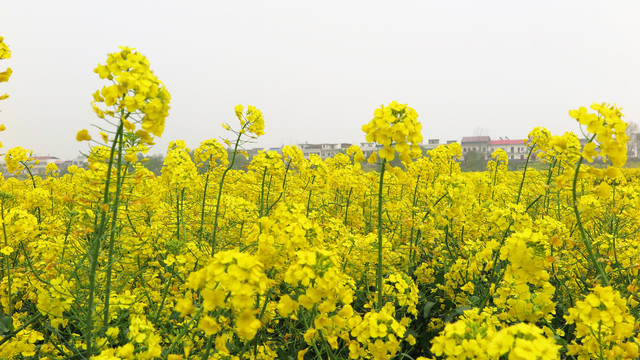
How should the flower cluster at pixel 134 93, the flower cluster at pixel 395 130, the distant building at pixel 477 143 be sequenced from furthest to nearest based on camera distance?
the distant building at pixel 477 143 → the flower cluster at pixel 395 130 → the flower cluster at pixel 134 93

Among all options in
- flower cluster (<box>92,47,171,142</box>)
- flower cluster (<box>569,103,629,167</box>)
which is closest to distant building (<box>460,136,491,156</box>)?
flower cluster (<box>569,103,629,167</box>)

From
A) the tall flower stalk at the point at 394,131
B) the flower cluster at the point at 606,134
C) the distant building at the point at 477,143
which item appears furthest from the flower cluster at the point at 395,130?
the distant building at the point at 477,143

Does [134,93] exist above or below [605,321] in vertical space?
above

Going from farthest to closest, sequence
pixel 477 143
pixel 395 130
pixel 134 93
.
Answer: pixel 477 143
pixel 395 130
pixel 134 93

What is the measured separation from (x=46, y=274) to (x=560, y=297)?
501cm

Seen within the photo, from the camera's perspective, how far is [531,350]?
119cm

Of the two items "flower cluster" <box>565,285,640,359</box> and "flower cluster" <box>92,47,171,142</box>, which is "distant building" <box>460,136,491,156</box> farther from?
"flower cluster" <box>92,47,171,142</box>

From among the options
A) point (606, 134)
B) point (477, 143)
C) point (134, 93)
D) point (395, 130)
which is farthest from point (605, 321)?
point (477, 143)

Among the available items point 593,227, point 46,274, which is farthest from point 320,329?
point 593,227

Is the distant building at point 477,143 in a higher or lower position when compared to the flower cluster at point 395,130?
higher

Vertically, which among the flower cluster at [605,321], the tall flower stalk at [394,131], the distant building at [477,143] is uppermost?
the distant building at [477,143]

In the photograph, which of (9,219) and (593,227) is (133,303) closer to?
(9,219)

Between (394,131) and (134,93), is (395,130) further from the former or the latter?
(134,93)

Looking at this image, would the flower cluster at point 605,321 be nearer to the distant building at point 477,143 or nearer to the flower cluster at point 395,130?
the flower cluster at point 395,130
